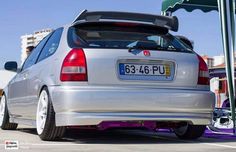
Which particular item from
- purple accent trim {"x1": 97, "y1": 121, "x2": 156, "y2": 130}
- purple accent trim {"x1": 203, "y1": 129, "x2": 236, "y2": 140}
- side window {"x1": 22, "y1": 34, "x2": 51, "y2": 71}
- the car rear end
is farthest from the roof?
purple accent trim {"x1": 97, "y1": 121, "x2": 156, "y2": 130}

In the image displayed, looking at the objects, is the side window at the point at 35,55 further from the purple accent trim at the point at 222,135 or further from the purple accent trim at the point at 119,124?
the purple accent trim at the point at 222,135

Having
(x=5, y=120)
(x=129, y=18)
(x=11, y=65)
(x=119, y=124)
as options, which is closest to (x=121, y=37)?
(x=129, y=18)

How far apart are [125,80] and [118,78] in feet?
0.25

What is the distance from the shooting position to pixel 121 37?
17.1ft

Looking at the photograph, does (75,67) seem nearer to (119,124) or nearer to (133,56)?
(133,56)

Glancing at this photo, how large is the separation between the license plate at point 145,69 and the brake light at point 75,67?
0.38 m

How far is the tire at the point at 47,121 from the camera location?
493 centimetres

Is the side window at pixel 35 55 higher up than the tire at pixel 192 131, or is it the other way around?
the side window at pixel 35 55

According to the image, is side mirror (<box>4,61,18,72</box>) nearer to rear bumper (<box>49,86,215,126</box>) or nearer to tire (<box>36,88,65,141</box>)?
tire (<box>36,88,65,141</box>)

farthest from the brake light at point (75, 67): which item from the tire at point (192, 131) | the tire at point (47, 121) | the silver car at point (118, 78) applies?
the tire at point (192, 131)

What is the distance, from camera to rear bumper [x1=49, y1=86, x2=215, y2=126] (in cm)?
467

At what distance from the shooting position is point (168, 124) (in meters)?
5.28

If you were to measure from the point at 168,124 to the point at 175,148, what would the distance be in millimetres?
665

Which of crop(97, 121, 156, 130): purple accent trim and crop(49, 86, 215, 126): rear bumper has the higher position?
crop(49, 86, 215, 126): rear bumper
